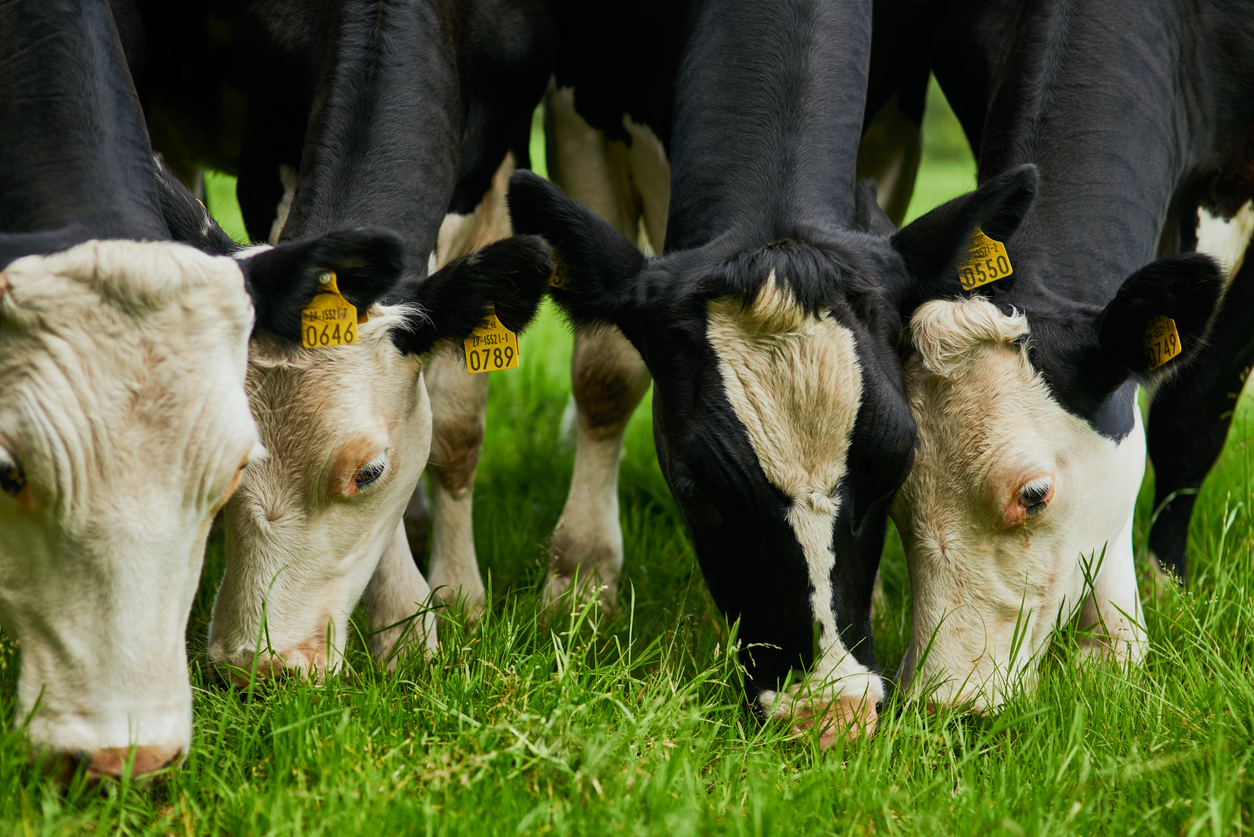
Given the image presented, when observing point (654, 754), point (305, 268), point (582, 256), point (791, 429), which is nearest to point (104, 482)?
point (305, 268)

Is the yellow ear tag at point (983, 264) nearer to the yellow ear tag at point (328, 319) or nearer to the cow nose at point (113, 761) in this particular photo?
the yellow ear tag at point (328, 319)

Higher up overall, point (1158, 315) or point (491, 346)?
point (1158, 315)

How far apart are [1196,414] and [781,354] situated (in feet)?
8.23

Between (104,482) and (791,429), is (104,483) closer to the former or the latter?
(104,482)

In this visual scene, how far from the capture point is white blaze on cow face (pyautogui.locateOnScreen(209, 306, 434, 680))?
10.5 ft

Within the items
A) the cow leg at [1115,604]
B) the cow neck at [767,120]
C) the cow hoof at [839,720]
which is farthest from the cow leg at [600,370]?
the cow leg at [1115,604]

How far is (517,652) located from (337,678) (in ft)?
1.76

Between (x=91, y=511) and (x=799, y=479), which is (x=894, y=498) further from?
(x=91, y=511)

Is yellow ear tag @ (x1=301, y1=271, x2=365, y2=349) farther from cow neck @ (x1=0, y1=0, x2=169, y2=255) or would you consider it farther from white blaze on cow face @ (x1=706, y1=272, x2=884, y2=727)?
white blaze on cow face @ (x1=706, y1=272, x2=884, y2=727)

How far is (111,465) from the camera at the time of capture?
2447 mm

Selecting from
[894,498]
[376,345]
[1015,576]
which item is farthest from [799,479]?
[376,345]

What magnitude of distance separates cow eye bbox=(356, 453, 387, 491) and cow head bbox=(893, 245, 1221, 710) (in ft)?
5.04

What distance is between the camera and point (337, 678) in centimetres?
313

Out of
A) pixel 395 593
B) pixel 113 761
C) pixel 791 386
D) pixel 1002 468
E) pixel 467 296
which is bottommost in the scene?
pixel 395 593
